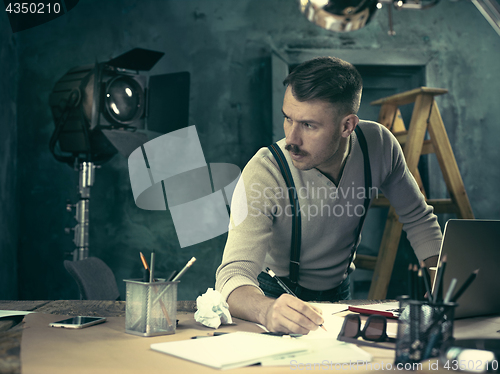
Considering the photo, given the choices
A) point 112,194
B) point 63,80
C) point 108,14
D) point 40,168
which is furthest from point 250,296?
point 108,14

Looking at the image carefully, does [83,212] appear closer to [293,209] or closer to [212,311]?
[293,209]

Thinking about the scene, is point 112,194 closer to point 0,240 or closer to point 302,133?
point 0,240

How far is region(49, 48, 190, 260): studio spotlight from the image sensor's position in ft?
7.38

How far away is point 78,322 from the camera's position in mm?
914

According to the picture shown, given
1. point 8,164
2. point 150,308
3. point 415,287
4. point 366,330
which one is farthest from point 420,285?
point 8,164

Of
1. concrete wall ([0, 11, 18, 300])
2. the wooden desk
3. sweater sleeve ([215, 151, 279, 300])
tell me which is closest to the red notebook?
the wooden desk

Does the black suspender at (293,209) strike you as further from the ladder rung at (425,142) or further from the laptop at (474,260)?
the ladder rung at (425,142)

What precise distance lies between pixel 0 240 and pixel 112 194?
69 centimetres

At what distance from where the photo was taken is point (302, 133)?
1323 mm

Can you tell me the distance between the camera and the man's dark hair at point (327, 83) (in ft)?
4.18

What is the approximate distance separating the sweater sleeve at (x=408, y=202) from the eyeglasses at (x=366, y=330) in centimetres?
72

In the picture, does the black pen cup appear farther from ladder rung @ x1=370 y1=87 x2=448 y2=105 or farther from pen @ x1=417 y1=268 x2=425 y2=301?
ladder rung @ x1=370 y1=87 x2=448 y2=105

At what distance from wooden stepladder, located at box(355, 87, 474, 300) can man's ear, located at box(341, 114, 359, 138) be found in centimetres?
113

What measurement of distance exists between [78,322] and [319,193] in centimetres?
80
